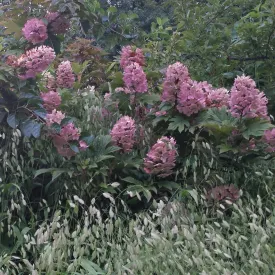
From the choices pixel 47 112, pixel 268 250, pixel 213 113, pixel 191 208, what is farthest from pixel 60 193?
pixel 268 250

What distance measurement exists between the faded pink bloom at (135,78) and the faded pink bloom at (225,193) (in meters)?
0.85

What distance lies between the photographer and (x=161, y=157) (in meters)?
2.97

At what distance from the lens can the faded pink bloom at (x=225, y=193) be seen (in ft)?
9.41

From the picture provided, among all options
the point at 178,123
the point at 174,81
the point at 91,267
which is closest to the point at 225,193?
the point at 178,123

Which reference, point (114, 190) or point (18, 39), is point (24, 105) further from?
point (18, 39)

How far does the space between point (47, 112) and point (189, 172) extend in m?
0.92

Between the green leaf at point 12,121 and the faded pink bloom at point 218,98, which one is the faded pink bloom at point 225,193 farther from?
the green leaf at point 12,121

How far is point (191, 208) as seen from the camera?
8.96 feet

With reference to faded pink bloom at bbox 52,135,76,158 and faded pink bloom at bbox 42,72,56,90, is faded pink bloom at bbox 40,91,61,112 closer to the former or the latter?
faded pink bloom at bbox 52,135,76,158

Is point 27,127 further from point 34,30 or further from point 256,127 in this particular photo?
point 256,127

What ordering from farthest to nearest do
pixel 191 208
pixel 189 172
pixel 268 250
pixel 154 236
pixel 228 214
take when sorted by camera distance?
1. pixel 189 172
2. pixel 228 214
3. pixel 191 208
4. pixel 154 236
5. pixel 268 250

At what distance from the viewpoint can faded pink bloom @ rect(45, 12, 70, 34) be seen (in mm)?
3962

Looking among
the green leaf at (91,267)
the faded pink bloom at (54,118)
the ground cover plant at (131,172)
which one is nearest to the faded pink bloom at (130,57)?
the ground cover plant at (131,172)

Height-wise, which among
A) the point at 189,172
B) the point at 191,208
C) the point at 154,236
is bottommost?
the point at 189,172
